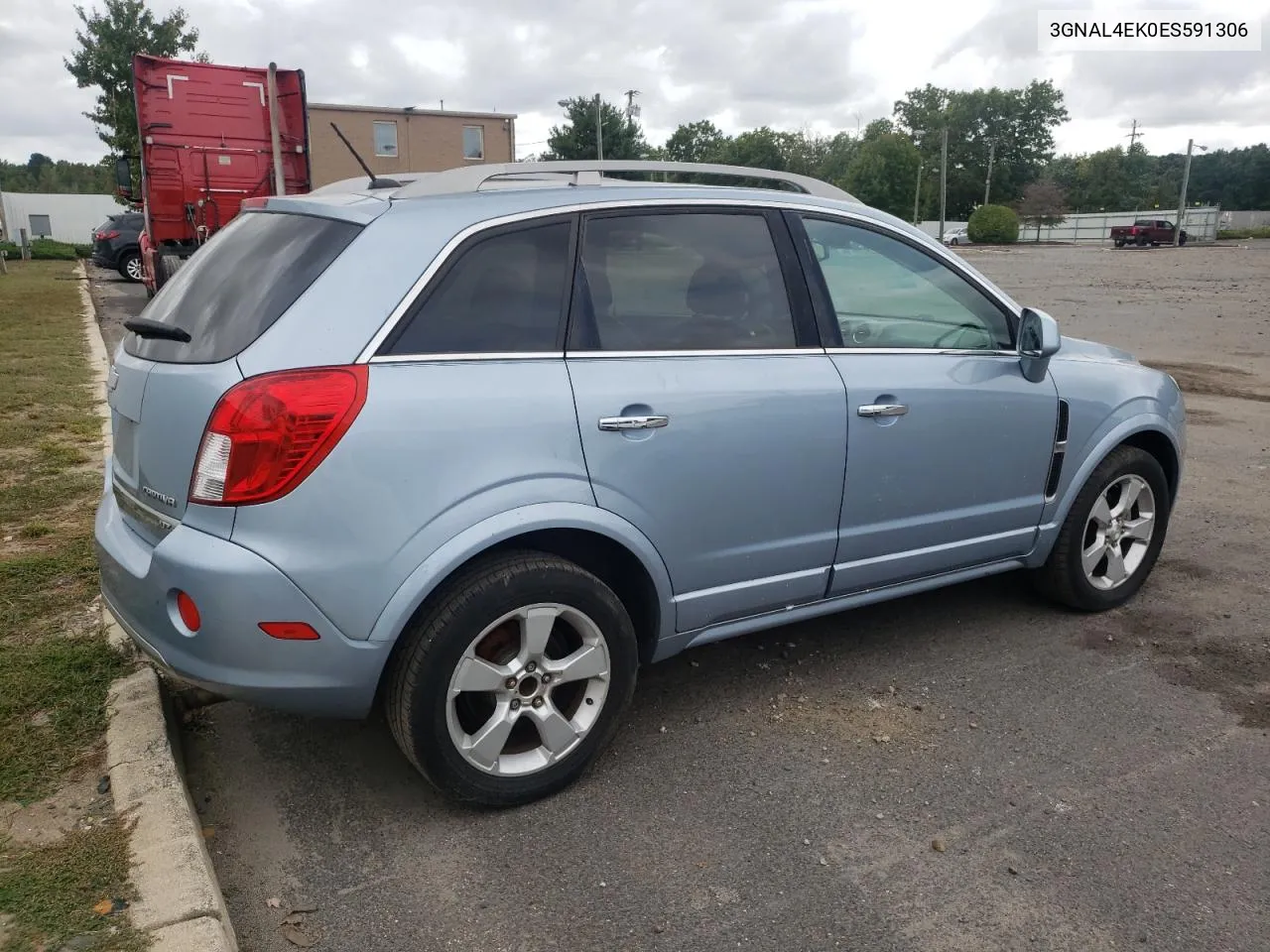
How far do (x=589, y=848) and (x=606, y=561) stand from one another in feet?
2.78

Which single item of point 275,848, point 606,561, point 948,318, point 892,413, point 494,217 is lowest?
point 275,848

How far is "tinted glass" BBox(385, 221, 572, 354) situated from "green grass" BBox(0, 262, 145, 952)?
1.52m

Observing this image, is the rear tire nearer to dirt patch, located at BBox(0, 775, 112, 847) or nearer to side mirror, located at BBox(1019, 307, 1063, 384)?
dirt patch, located at BBox(0, 775, 112, 847)

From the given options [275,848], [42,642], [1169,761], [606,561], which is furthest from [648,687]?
[42,642]

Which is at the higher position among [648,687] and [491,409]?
[491,409]

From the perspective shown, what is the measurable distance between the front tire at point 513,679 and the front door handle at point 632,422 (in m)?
0.41

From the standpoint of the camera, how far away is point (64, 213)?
53.2 m

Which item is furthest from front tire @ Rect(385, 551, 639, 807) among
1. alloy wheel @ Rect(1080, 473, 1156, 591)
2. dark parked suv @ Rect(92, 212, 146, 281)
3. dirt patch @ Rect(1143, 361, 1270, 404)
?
dark parked suv @ Rect(92, 212, 146, 281)

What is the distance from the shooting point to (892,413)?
3.57 metres

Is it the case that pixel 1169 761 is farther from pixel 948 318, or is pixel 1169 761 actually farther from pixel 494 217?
pixel 494 217

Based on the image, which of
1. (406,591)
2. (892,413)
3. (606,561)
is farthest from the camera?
(892,413)

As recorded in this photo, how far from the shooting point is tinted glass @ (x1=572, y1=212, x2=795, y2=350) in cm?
312

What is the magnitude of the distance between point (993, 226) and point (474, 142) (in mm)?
33331

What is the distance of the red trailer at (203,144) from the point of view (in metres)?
13.5
